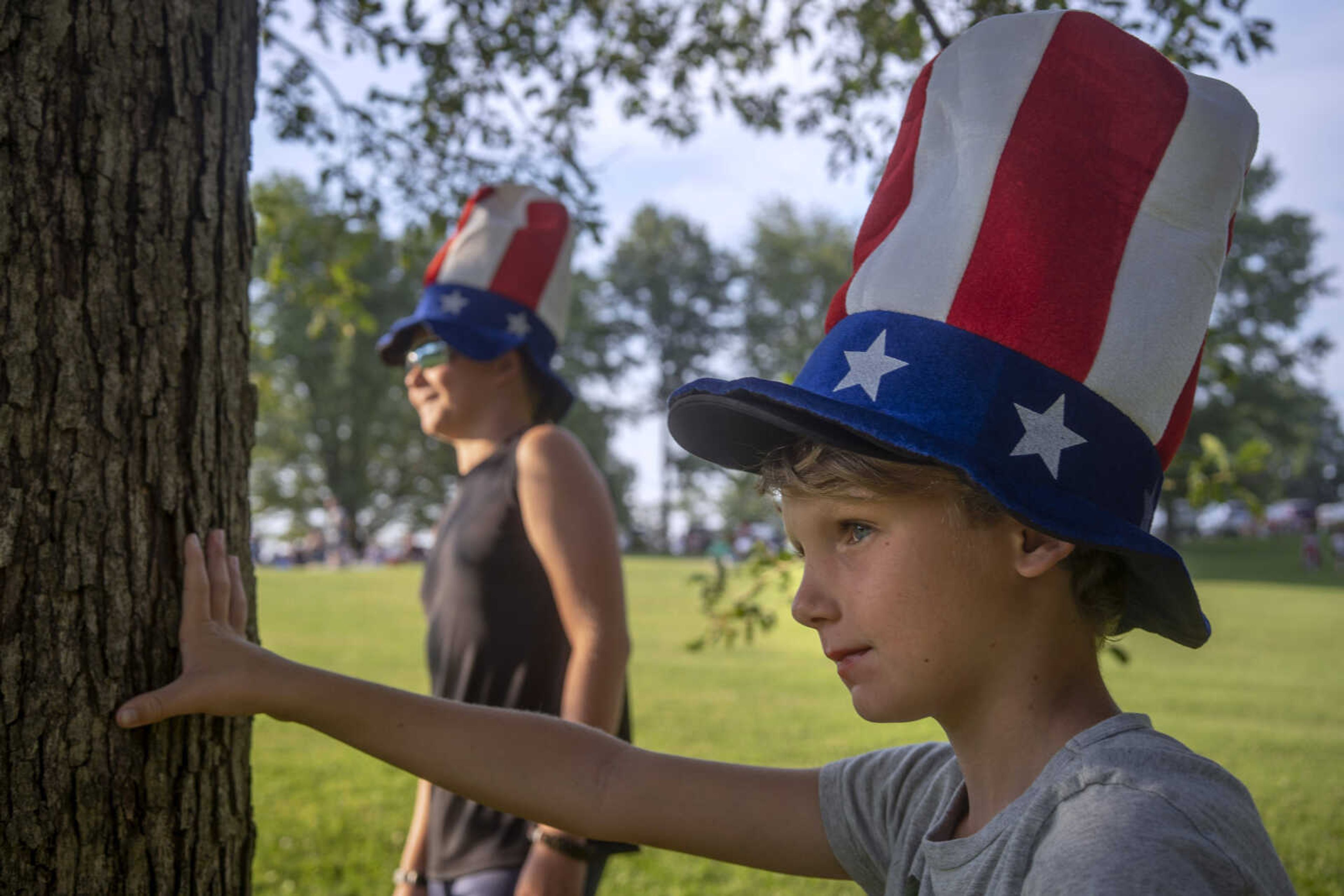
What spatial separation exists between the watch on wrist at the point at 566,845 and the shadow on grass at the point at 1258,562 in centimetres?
2548

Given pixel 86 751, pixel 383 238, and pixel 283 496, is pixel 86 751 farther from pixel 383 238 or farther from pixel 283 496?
pixel 283 496

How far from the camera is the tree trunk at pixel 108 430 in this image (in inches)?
70.6

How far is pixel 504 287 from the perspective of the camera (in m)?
3.53

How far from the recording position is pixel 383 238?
21.6ft

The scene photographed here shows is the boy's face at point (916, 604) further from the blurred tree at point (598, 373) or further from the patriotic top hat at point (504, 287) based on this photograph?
the blurred tree at point (598, 373)

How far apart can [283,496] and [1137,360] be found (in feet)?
174

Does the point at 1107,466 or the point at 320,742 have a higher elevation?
the point at 1107,466

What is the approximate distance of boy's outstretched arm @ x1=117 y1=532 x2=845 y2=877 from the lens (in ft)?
6.14

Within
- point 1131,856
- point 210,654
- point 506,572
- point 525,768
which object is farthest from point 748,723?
point 1131,856

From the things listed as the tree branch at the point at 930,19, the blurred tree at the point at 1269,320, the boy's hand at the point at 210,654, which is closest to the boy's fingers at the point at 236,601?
the boy's hand at the point at 210,654

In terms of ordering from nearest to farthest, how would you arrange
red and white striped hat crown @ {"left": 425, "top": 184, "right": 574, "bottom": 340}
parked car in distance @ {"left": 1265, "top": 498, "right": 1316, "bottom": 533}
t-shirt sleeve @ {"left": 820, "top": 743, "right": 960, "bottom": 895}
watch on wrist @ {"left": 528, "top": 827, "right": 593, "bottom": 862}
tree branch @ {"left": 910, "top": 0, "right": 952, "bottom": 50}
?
1. t-shirt sleeve @ {"left": 820, "top": 743, "right": 960, "bottom": 895}
2. watch on wrist @ {"left": 528, "top": 827, "right": 593, "bottom": 862}
3. tree branch @ {"left": 910, "top": 0, "right": 952, "bottom": 50}
4. red and white striped hat crown @ {"left": 425, "top": 184, "right": 574, "bottom": 340}
5. parked car in distance @ {"left": 1265, "top": 498, "right": 1316, "bottom": 533}

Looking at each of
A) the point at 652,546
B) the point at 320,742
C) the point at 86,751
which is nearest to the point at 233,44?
the point at 86,751

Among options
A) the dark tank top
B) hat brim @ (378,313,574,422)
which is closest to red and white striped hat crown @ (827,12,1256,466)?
the dark tank top

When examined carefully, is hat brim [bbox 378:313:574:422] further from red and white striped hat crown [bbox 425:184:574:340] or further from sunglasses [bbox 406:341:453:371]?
red and white striped hat crown [bbox 425:184:574:340]
